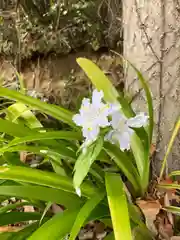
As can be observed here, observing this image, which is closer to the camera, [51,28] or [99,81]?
[99,81]

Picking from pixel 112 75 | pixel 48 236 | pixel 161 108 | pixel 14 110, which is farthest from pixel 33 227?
pixel 112 75

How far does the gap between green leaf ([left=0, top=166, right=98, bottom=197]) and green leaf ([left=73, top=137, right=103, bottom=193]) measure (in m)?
0.08

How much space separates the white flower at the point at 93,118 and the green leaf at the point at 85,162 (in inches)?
0.8

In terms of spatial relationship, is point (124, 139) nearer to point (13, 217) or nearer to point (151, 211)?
point (151, 211)

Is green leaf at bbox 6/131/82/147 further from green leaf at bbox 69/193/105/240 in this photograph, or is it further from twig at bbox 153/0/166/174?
twig at bbox 153/0/166/174

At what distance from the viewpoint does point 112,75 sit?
5.77 ft

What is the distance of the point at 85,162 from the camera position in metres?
0.89

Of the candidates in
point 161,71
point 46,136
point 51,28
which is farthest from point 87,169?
point 51,28

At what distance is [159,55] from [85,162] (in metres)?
0.45

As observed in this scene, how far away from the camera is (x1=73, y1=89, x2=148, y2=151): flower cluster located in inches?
34.4

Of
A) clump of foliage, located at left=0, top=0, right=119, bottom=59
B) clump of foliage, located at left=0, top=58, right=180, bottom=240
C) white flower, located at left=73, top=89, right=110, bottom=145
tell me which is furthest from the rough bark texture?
clump of foliage, located at left=0, top=0, right=119, bottom=59

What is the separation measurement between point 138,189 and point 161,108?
0.82 feet

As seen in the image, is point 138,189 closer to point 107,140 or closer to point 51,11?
point 107,140

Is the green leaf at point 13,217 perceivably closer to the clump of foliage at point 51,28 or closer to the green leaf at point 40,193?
the green leaf at point 40,193
